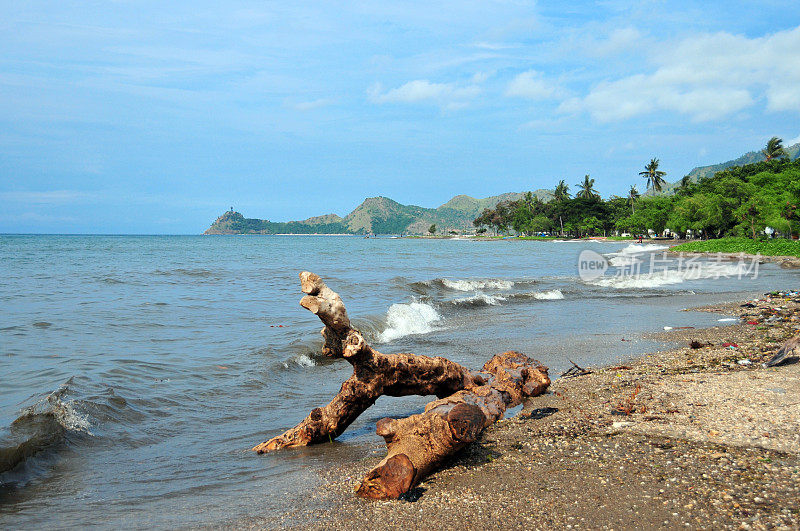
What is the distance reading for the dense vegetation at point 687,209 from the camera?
5889cm

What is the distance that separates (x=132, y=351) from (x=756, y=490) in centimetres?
1100

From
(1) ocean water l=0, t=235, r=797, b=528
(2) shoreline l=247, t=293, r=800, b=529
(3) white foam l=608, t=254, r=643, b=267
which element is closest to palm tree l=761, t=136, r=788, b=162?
(3) white foam l=608, t=254, r=643, b=267

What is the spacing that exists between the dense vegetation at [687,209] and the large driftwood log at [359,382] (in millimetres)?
58880

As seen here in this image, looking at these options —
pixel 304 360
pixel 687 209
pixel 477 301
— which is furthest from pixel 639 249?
pixel 304 360

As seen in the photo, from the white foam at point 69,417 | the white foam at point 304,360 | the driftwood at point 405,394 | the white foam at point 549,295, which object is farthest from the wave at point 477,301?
the white foam at point 69,417

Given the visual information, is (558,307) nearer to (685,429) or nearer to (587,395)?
(587,395)

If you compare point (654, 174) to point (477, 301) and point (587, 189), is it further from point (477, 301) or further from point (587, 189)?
point (477, 301)

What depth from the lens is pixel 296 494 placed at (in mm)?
4633

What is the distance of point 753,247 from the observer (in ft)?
156

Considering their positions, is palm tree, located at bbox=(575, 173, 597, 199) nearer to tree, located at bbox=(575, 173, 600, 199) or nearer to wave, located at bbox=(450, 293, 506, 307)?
tree, located at bbox=(575, 173, 600, 199)

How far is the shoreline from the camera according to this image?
376cm

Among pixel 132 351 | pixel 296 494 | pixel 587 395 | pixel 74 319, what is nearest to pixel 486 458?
pixel 296 494

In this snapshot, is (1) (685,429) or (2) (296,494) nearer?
(2) (296,494)

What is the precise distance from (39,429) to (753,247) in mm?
55820
